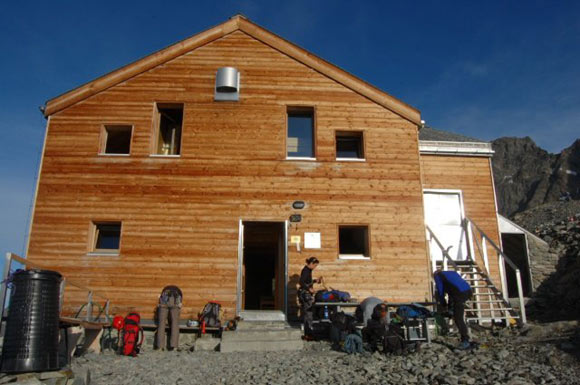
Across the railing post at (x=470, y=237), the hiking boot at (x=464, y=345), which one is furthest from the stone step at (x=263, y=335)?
the railing post at (x=470, y=237)

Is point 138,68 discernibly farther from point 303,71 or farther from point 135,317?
point 135,317

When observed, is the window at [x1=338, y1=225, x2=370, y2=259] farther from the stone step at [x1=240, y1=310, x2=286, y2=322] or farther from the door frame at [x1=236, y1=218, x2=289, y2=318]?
the stone step at [x1=240, y1=310, x2=286, y2=322]

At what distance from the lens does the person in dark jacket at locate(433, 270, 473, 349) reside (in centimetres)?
935

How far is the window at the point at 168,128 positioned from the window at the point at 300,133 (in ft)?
10.9

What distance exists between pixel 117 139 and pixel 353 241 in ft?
25.5

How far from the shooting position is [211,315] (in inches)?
445

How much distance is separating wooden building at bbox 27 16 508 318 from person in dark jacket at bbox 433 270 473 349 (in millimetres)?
2329

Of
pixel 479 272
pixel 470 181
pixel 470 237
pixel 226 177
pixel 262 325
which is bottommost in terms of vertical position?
pixel 262 325

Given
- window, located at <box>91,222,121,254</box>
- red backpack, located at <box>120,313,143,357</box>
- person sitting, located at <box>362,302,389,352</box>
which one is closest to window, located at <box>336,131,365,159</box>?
person sitting, located at <box>362,302,389,352</box>

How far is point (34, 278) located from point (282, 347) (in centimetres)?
550

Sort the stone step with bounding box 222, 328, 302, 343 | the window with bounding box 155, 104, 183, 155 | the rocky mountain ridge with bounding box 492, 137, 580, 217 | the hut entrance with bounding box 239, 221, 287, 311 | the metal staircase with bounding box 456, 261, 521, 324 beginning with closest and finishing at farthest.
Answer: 1. the stone step with bounding box 222, 328, 302, 343
2. the metal staircase with bounding box 456, 261, 521, 324
3. the window with bounding box 155, 104, 183, 155
4. the hut entrance with bounding box 239, 221, 287, 311
5. the rocky mountain ridge with bounding box 492, 137, 580, 217

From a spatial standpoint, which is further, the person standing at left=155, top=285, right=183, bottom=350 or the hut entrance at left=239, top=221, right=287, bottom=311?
the hut entrance at left=239, top=221, right=287, bottom=311

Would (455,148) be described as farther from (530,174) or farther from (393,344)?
(530,174)

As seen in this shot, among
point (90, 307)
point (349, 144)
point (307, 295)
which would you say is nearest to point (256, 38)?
point (349, 144)
